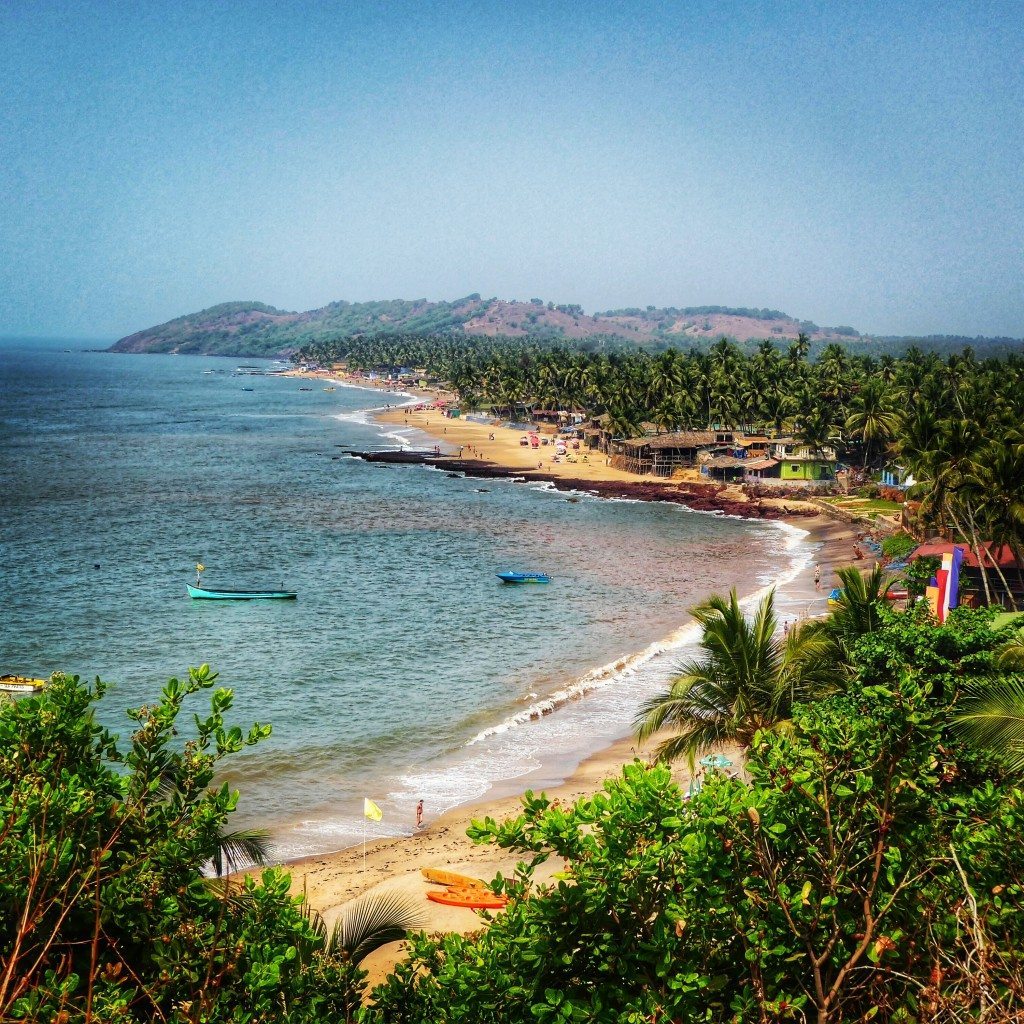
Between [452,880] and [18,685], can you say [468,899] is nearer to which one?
[452,880]

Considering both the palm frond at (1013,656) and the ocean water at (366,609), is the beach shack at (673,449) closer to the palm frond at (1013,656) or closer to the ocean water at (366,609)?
the ocean water at (366,609)

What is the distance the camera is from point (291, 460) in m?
82.8

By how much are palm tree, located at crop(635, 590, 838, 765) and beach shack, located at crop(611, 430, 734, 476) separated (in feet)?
188

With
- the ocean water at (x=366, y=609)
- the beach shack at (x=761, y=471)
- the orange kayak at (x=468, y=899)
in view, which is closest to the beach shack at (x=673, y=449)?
the beach shack at (x=761, y=471)

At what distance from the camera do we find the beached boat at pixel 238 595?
39188mm

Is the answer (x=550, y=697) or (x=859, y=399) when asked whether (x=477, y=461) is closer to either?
(x=859, y=399)

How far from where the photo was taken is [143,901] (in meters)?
7.49

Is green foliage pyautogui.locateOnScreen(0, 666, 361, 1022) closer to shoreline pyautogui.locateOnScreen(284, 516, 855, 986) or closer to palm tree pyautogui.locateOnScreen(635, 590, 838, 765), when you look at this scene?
shoreline pyautogui.locateOnScreen(284, 516, 855, 986)

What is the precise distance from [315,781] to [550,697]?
8.27 metres

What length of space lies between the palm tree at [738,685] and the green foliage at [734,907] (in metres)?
7.30

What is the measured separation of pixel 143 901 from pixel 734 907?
4.66 m

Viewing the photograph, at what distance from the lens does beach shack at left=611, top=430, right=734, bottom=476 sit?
72562 millimetres

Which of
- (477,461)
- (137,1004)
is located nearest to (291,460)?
(477,461)

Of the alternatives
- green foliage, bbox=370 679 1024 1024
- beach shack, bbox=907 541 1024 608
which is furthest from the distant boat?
green foliage, bbox=370 679 1024 1024
